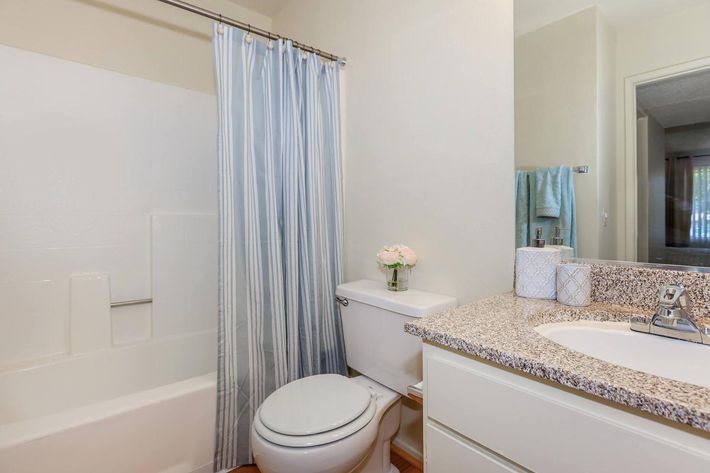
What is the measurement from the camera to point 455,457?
2.70 feet

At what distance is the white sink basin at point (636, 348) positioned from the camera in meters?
0.73

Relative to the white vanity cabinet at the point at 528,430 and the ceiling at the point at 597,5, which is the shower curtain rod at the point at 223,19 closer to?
the ceiling at the point at 597,5

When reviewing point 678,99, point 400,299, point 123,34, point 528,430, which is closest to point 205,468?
point 400,299

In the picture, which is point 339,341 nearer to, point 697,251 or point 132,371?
point 132,371

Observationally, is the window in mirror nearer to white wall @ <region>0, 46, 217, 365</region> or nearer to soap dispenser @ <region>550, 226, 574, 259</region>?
soap dispenser @ <region>550, 226, 574, 259</region>

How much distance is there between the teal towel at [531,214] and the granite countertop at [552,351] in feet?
0.73

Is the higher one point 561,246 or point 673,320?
point 561,246

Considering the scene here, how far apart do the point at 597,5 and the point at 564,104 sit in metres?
0.28

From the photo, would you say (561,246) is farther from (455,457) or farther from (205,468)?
(205,468)

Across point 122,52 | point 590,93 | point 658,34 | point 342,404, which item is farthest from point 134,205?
point 658,34

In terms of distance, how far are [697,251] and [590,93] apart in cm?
54

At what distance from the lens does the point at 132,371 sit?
1805mm

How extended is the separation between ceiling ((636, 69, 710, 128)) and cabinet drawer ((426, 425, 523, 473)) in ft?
3.18

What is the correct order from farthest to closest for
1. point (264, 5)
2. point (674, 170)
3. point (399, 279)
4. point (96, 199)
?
1. point (264, 5)
2. point (96, 199)
3. point (399, 279)
4. point (674, 170)
